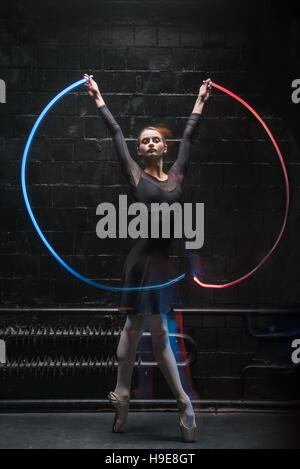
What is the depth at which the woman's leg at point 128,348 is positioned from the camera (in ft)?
14.0

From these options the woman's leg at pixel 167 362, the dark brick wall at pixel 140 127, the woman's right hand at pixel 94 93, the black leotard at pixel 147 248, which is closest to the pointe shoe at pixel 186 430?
the woman's leg at pixel 167 362

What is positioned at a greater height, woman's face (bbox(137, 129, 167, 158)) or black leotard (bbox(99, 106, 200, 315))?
woman's face (bbox(137, 129, 167, 158))

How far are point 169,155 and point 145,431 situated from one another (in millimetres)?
2078

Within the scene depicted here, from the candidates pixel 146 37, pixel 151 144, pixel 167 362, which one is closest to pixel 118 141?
pixel 151 144

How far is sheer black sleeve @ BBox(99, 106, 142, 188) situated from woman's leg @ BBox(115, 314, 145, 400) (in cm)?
93

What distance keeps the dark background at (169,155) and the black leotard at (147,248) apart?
658 mm

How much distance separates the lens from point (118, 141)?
4242mm

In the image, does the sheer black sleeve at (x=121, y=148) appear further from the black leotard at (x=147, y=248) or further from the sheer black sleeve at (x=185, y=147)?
the sheer black sleeve at (x=185, y=147)

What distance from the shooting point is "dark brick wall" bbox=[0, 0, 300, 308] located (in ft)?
16.3

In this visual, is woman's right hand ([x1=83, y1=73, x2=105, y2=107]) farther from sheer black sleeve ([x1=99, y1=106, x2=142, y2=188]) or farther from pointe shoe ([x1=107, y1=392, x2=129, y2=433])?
pointe shoe ([x1=107, y1=392, x2=129, y2=433])

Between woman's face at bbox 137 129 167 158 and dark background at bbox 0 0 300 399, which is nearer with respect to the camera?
woman's face at bbox 137 129 167 158

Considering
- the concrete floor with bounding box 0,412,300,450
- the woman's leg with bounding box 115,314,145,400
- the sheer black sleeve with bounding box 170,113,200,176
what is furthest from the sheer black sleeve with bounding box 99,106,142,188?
the concrete floor with bounding box 0,412,300,450

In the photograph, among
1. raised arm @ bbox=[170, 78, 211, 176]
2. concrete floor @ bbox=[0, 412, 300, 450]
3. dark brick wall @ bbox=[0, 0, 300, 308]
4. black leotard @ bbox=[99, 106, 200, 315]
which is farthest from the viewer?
dark brick wall @ bbox=[0, 0, 300, 308]
